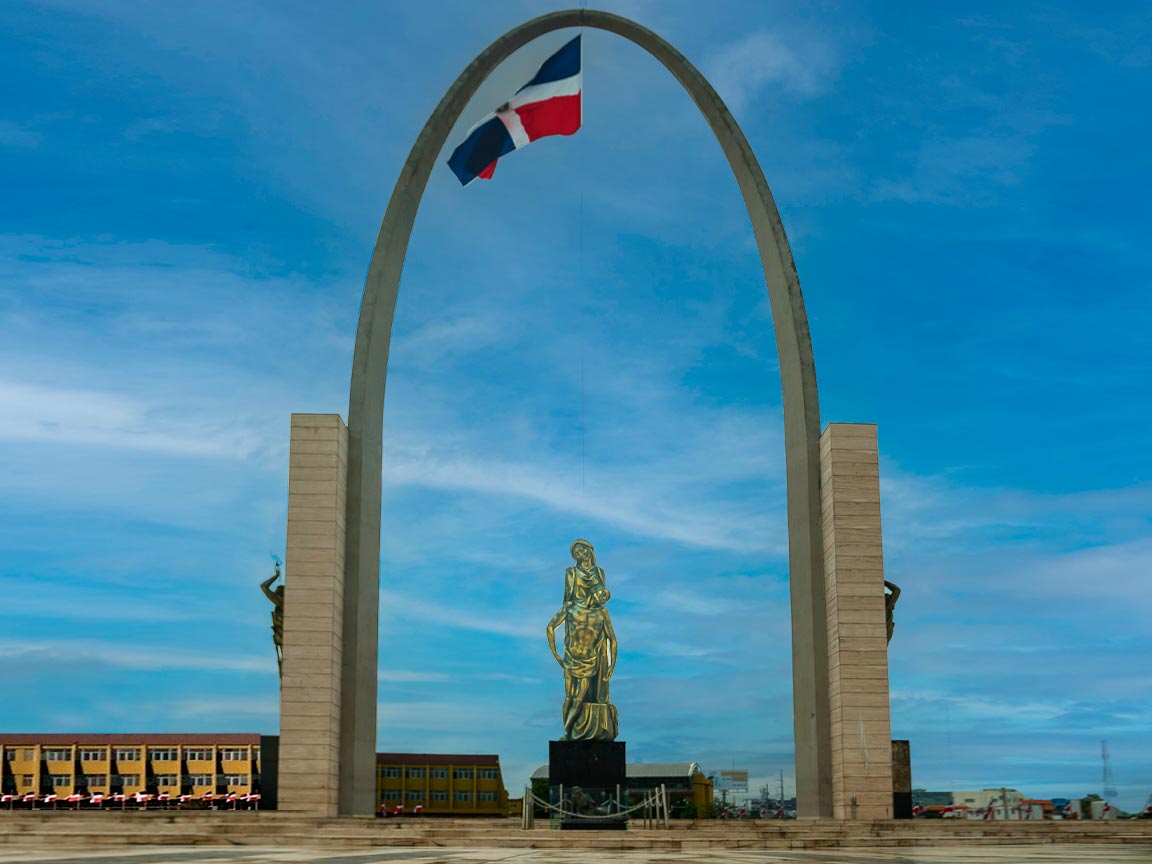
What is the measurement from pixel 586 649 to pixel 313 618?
568 cm

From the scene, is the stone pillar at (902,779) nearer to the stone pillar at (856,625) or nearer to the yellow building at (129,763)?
the stone pillar at (856,625)

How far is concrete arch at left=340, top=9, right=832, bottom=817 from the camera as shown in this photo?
25766 millimetres

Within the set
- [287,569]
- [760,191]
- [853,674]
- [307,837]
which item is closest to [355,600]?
[287,569]

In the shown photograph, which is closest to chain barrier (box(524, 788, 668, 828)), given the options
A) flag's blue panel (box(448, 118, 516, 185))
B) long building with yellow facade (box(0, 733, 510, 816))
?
flag's blue panel (box(448, 118, 516, 185))

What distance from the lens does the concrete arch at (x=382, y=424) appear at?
25.8m

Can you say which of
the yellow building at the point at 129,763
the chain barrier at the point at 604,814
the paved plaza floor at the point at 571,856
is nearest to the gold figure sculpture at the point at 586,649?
the chain barrier at the point at 604,814

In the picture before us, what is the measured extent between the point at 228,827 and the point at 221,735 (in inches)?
1801

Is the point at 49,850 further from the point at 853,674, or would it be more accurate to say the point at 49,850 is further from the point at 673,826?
the point at 853,674

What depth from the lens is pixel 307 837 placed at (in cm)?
1945

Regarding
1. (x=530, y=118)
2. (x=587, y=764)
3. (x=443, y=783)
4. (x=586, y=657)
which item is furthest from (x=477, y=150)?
(x=443, y=783)

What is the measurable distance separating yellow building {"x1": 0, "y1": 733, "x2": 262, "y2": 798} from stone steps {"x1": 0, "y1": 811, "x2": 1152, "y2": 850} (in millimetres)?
42824

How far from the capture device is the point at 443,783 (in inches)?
2354

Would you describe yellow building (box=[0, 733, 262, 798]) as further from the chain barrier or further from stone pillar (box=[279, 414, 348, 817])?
the chain barrier

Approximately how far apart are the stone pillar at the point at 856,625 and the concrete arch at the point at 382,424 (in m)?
0.40
